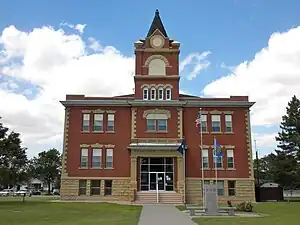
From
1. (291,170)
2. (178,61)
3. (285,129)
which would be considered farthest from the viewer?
(285,129)

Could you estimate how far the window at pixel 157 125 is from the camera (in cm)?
3847

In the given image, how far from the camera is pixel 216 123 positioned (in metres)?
39.1

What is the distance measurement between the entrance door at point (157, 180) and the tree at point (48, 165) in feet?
192

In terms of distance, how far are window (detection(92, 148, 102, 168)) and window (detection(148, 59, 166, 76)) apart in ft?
32.7

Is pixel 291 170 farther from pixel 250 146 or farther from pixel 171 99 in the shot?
pixel 171 99

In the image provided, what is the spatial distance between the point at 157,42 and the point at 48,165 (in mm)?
59505

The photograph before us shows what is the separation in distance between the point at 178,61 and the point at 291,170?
18.7m

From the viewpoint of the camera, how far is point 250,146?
126ft

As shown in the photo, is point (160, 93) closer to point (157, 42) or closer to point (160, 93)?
point (160, 93)

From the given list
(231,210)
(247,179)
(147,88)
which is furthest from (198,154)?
(231,210)

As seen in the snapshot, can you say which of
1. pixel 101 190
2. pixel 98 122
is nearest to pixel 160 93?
pixel 98 122

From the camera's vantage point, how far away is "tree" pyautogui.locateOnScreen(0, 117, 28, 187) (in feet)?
112

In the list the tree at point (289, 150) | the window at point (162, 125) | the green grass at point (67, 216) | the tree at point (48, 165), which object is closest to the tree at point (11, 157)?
the green grass at point (67, 216)

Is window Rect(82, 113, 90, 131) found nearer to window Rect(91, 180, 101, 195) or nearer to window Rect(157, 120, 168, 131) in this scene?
window Rect(91, 180, 101, 195)
